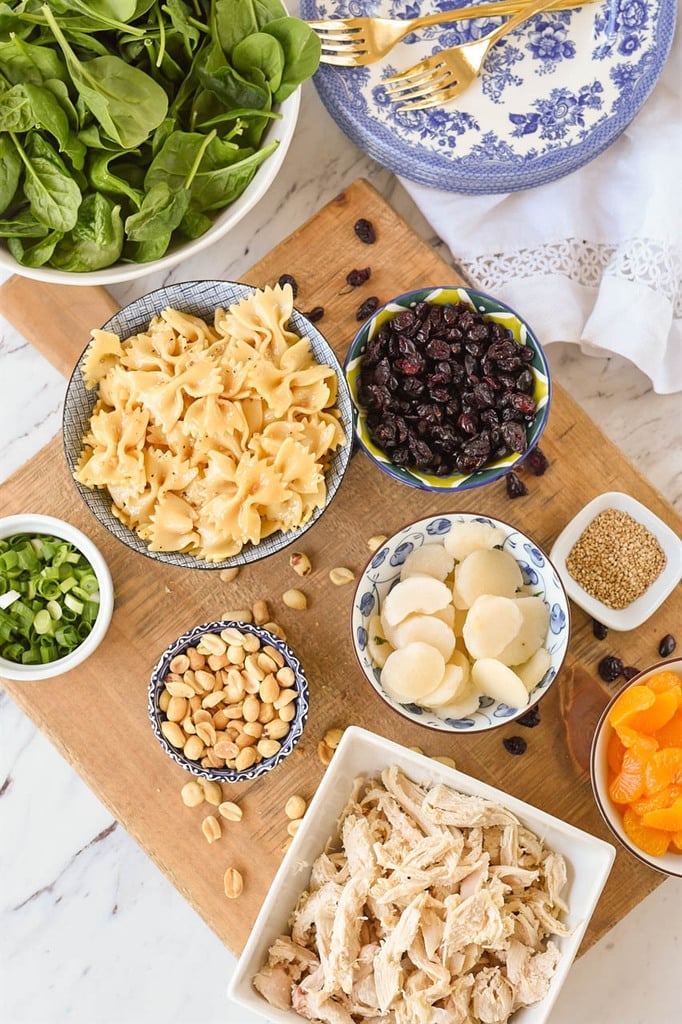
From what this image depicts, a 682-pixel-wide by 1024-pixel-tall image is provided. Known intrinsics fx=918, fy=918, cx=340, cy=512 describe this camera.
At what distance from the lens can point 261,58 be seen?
Answer: 1792 mm

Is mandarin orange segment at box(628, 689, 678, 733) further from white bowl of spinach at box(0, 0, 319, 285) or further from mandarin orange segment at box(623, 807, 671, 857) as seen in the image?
white bowl of spinach at box(0, 0, 319, 285)

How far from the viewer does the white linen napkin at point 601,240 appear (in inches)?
84.5

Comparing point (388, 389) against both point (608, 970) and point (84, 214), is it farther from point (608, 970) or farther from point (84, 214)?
point (608, 970)

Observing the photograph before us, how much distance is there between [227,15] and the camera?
1.77 m

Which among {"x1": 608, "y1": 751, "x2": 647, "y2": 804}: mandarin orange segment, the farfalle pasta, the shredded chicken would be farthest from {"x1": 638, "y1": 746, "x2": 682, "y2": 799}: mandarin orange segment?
the farfalle pasta

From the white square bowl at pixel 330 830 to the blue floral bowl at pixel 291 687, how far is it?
0.54 feet

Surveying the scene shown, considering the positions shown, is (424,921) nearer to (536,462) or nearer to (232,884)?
(232,884)

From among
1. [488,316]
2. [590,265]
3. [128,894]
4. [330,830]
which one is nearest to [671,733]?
[330,830]

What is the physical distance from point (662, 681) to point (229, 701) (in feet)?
2.98

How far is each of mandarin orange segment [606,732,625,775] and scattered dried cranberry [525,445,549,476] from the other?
589 mm

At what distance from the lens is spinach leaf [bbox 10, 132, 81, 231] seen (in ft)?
5.63

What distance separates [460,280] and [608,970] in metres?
1.78

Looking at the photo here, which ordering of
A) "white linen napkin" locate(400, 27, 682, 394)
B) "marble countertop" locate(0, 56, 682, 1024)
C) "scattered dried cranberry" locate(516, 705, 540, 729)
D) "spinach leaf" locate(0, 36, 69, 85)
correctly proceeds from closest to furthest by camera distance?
Answer: "spinach leaf" locate(0, 36, 69, 85)
"scattered dried cranberry" locate(516, 705, 540, 729)
"white linen napkin" locate(400, 27, 682, 394)
"marble countertop" locate(0, 56, 682, 1024)

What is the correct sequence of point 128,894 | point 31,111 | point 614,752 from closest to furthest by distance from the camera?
point 31,111 < point 614,752 < point 128,894
